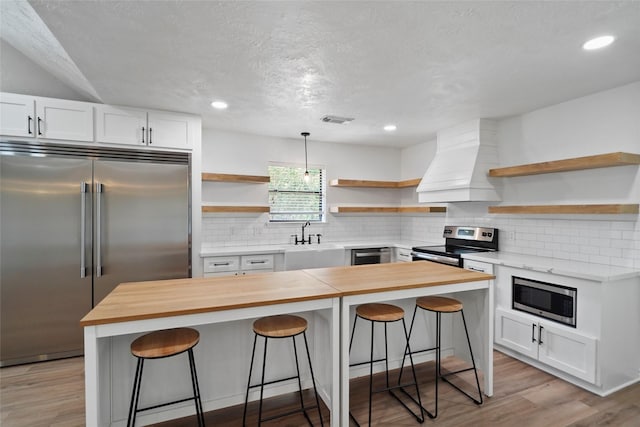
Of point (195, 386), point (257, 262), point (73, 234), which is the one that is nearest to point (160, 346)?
point (195, 386)

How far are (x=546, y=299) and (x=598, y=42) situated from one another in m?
2.02

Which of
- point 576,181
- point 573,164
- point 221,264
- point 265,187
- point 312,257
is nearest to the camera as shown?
point 573,164

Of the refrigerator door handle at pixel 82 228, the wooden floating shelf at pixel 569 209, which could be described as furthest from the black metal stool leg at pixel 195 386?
the wooden floating shelf at pixel 569 209

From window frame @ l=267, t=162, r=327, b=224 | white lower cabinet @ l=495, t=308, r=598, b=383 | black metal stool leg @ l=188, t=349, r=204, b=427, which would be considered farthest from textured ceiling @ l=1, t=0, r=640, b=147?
white lower cabinet @ l=495, t=308, r=598, b=383

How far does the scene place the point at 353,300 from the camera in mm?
1988

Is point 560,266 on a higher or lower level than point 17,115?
lower

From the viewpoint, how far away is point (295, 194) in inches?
194

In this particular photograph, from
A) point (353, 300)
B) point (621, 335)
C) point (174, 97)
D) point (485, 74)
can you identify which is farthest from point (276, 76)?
point (621, 335)

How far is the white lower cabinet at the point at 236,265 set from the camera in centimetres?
365

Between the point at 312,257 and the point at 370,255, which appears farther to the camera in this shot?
the point at 370,255

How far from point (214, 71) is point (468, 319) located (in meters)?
2.96

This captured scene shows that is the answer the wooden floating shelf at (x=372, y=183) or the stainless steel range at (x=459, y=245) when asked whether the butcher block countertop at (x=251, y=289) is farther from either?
the wooden floating shelf at (x=372, y=183)

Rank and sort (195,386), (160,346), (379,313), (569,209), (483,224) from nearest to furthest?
(160,346)
(195,386)
(379,313)
(569,209)
(483,224)

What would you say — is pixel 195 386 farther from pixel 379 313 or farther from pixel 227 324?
pixel 379 313
